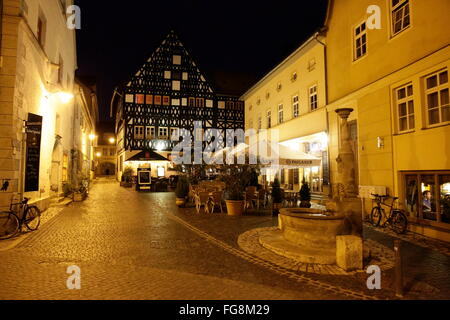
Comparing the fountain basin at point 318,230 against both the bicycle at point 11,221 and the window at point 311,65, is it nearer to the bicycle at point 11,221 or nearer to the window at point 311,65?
the bicycle at point 11,221

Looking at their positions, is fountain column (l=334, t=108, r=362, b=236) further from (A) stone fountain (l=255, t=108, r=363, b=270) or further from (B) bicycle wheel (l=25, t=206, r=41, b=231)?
(B) bicycle wheel (l=25, t=206, r=41, b=231)

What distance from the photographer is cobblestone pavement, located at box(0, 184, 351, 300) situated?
13.2ft

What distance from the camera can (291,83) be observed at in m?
17.3

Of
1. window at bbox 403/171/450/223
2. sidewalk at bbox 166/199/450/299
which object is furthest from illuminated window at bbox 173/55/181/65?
window at bbox 403/171/450/223

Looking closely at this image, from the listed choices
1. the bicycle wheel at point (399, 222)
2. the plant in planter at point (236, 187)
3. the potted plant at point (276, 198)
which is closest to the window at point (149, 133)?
the plant in planter at point (236, 187)

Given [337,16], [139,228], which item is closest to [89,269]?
[139,228]

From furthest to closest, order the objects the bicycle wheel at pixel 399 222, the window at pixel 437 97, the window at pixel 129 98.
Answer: the window at pixel 129 98
the bicycle wheel at pixel 399 222
the window at pixel 437 97

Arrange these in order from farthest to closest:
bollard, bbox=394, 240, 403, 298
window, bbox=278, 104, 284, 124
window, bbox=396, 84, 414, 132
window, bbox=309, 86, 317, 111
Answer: window, bbox=278, 104, 284, 124, window, bbox=309, 86, 317, 111, window, bbox=396, 84, 414, 132, bollard, bbox=394, 240, 403, 298

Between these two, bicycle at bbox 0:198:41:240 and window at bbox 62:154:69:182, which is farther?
window at bbox 62:154:69:182

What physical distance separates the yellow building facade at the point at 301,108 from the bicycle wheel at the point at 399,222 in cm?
427

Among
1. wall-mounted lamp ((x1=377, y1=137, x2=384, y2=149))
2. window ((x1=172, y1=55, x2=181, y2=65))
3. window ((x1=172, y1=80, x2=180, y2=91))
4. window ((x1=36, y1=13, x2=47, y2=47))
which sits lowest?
wall-mounted lamp ((x1=377, y1=137, x2=384, y2=149))

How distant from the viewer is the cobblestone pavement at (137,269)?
4.04 m

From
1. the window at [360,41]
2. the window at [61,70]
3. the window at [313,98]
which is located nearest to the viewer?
the window at [360,41]

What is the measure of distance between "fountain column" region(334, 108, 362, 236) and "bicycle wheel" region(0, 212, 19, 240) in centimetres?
778
